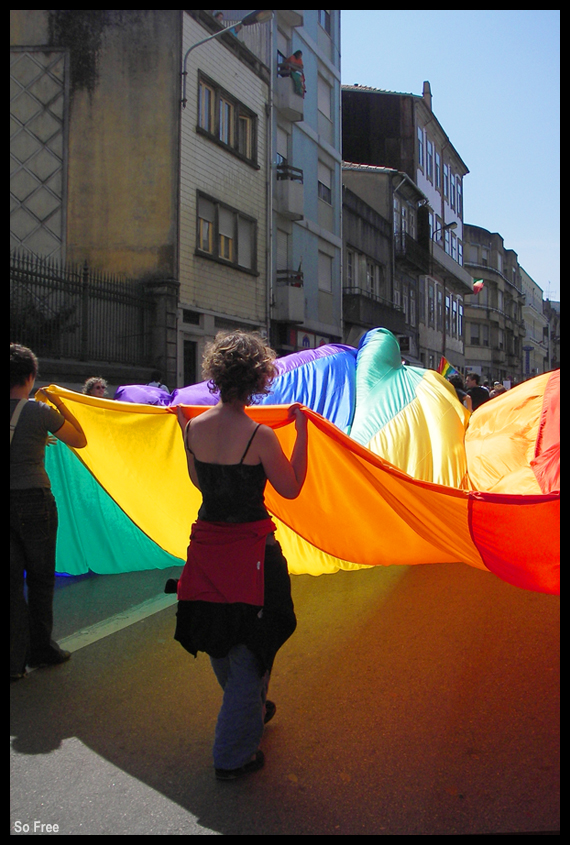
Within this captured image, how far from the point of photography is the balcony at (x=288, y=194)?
22844mm

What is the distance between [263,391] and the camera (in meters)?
3.06

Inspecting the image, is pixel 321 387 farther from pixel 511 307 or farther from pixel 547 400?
pixel 511 307

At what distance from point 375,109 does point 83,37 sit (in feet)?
75.0

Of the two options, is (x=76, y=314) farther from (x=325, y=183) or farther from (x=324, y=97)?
(x=324, y=97)

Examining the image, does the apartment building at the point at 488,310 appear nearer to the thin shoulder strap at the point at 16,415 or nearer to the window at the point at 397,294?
the window at the point at 397,294

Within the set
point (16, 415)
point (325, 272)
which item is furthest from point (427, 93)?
point (16, 415)

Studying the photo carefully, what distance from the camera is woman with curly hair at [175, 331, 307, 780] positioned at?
9.41 feet

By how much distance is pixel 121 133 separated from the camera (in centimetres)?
1789

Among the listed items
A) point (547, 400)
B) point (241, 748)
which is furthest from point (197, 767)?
point (547, 400)

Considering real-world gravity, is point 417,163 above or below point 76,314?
above

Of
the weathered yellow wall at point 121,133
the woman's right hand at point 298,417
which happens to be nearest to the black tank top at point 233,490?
the woman's right hand at point 298,417

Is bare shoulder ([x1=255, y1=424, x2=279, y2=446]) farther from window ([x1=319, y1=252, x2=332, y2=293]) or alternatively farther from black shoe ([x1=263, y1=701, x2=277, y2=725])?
window ([x1=319, y1=252, x2=332, y2=293])

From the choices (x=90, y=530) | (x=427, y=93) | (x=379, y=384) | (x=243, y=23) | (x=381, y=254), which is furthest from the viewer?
(x=427, y=93)

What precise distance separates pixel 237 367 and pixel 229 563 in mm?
818
